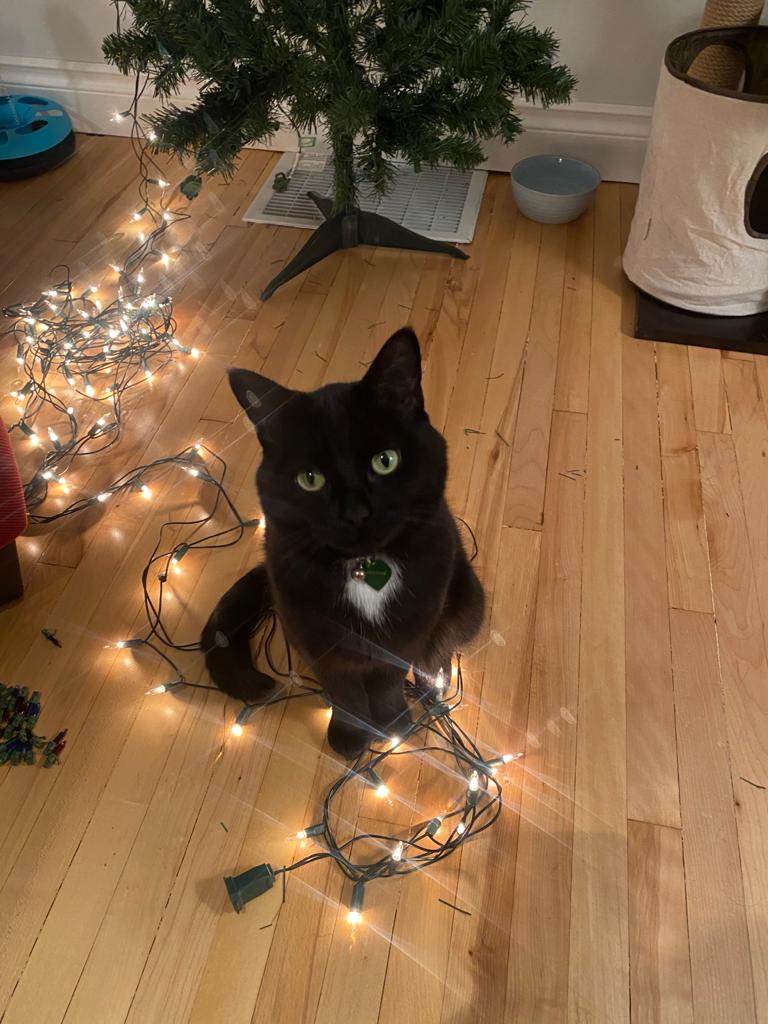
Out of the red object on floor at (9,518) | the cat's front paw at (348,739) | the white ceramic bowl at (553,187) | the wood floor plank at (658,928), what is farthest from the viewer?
the white ceramic bowl at (553,187)

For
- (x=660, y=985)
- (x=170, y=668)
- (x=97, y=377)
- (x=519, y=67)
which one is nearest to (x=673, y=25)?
(x=519, y=67)

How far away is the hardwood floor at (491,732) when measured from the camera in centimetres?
96

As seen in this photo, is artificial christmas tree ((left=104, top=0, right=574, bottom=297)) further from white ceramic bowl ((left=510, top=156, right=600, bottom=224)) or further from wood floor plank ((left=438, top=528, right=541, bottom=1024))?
wood floor plank ((left=438, top=528, right=541, bottom=1024))

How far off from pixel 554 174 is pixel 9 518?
184cm

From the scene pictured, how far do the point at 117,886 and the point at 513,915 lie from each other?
55cm

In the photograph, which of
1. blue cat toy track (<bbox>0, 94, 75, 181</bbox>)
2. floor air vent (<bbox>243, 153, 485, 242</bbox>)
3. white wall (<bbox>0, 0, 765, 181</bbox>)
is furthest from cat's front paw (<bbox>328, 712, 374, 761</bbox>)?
blue cat toy track (<bbox>0, 94, 75, 181</bbox>)

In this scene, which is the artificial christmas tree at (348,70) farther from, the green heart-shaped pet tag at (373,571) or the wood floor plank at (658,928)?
the wood floor plank at (658,928)

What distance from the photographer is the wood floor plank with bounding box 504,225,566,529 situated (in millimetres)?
1497

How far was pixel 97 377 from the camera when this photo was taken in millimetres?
1790

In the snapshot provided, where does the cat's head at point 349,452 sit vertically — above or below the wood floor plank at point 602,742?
above

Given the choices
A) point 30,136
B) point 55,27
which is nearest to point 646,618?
point 30,136

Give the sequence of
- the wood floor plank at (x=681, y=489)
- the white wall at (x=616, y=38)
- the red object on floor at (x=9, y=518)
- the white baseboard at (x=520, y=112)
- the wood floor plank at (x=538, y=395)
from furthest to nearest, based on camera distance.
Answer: the white baseboard at (x=520, y=112), the white wall at (x=616, y=38), the wood floor plank at (x=538, y=395), the wood floor plank at (x=681, y=489), the red object on floor at (x=9, y=518)

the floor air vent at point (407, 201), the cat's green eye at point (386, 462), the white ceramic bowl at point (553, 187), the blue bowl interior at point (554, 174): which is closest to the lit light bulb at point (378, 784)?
the cat's green eye at point (386, 462)

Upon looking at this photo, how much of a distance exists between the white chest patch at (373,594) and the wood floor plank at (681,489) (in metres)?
0.65
